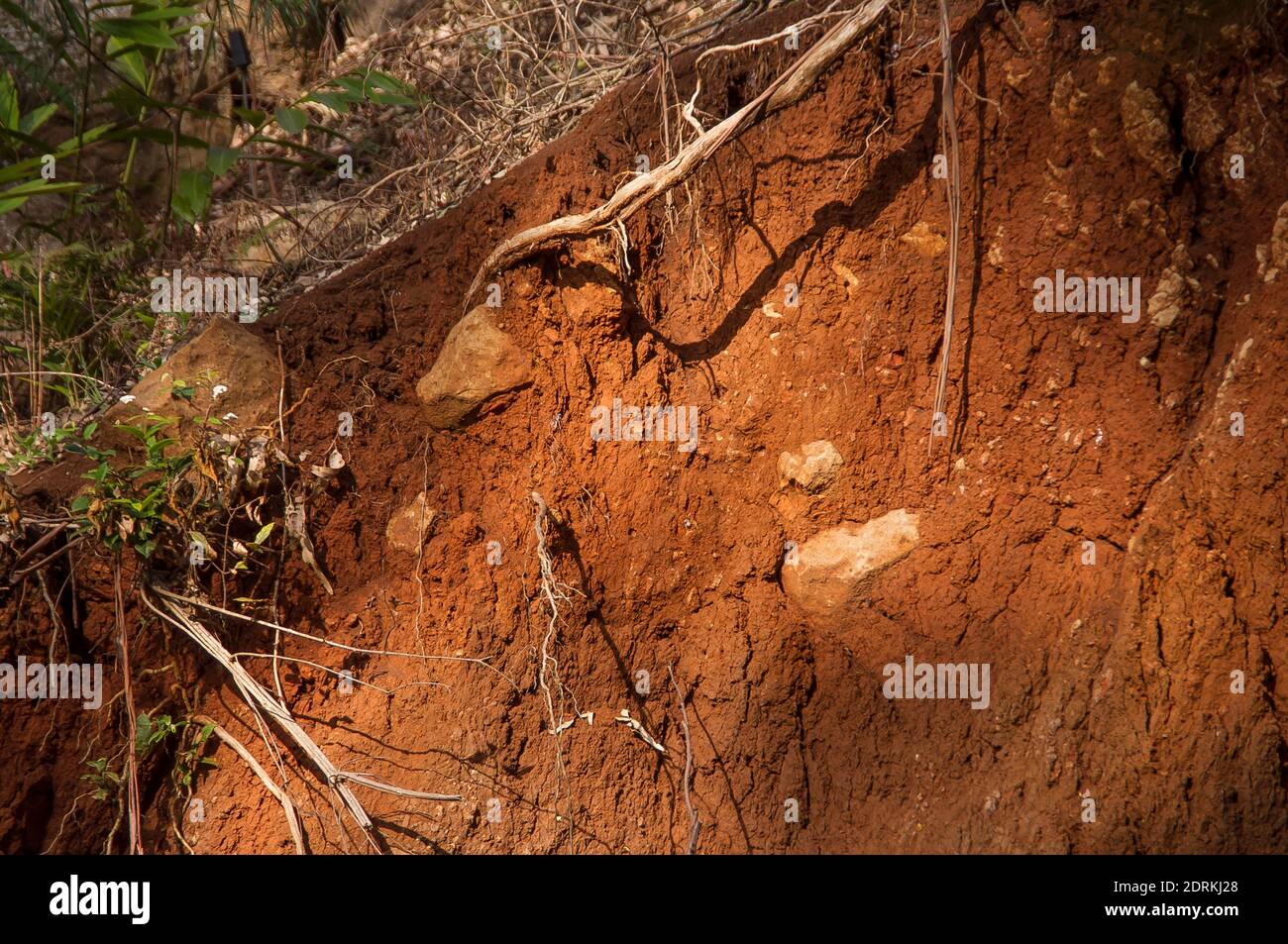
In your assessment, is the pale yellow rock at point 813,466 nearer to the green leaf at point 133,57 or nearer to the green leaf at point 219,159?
the green leaf at point 219,159

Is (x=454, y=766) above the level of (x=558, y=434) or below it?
below

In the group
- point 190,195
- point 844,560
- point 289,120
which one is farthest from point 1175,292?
point 190,195

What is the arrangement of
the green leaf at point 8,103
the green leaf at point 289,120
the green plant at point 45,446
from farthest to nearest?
the green leaf at point 8,103 → the green leaf at point 289,120 → the green plant at point 45,446

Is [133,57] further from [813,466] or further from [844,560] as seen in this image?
[844,560]

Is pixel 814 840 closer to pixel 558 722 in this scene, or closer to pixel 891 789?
pixel 891 789

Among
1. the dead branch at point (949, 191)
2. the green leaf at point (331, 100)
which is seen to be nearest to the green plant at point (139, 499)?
the green leaf at point (331, 100)

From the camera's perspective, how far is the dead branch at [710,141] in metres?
3.39

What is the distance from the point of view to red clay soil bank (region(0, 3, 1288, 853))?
10.3 feet

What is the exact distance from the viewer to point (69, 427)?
4098 millimetres

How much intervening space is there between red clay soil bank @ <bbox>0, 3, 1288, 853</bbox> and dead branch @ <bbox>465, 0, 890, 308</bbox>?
5.5 inches

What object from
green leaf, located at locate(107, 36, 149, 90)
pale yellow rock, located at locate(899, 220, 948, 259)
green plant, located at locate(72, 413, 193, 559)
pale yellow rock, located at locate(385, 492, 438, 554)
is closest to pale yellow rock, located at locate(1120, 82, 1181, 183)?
pale yellow rock, located at locate(899, 220, 948, 259)

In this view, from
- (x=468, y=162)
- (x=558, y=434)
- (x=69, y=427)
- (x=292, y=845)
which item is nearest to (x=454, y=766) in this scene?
(x=292, y=845)

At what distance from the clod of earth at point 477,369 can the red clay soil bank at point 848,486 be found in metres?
0.08

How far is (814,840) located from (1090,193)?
2.76 m
